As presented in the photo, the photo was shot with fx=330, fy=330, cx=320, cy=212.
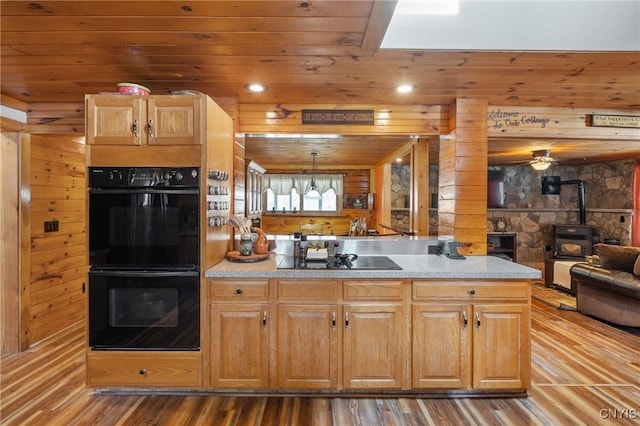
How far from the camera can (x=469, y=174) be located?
9.27ft

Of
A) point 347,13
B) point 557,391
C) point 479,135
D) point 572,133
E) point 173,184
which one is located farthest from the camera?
point 572,133

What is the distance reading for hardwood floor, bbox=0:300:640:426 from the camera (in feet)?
6.66

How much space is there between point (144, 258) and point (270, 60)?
155cm

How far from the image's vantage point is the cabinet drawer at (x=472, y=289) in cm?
223

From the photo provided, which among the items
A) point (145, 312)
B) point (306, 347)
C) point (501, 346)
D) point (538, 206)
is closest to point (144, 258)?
point (145, 312)

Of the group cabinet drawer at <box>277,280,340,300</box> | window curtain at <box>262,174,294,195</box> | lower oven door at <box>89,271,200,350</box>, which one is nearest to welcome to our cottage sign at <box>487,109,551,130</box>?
cabinet drawer at <box>277,280,340,300</box>

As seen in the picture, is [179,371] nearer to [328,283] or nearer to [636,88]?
[328,283]

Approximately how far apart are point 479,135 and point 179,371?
116 inches

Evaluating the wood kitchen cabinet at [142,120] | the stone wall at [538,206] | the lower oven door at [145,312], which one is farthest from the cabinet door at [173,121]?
the stone wall at [538,206]

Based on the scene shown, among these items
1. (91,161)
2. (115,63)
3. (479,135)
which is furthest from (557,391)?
(115,63)

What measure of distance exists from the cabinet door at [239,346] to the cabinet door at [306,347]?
0.35 ft

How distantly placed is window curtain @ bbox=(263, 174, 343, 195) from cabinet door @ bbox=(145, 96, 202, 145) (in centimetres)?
530

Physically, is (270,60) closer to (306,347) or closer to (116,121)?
(116,121)

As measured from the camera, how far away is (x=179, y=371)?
2227mm
